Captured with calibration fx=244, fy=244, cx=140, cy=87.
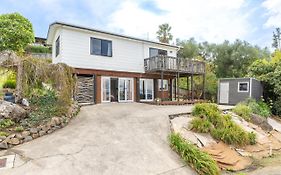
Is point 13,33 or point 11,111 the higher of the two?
point 13,33

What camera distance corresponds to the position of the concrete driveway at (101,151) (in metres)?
6.94

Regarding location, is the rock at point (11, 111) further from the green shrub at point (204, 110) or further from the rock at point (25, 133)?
the green shrub at point (204, 110)

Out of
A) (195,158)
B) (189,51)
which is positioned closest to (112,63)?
(195,158)

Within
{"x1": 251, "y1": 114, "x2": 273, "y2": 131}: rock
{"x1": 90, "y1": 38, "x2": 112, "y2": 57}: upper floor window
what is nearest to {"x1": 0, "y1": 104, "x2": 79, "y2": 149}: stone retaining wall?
{"x1": 90, "y1": 38, "x2": 112, "y2": 57}: upper floor window

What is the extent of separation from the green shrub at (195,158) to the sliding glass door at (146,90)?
11516 millimetres

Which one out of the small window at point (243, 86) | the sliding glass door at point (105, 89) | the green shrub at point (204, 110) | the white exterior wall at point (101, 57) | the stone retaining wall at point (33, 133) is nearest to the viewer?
the stone retaining wall at point (33, 133)

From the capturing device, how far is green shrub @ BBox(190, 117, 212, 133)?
10.9m

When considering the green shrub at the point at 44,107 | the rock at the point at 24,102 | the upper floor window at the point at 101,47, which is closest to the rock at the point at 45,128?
the green shrub at the point at 44,107

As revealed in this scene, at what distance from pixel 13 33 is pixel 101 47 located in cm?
923

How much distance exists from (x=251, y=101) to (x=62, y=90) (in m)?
14.3

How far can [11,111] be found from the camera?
9852mm

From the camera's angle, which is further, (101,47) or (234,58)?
(234,58)

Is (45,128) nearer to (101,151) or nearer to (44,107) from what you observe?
(44,107)

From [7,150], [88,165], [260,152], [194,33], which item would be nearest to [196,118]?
[260,152]
